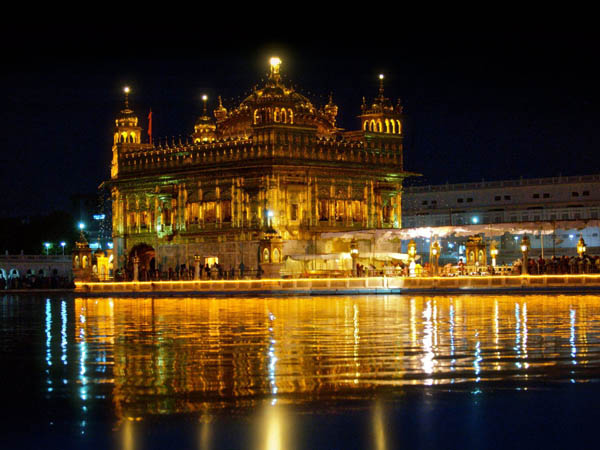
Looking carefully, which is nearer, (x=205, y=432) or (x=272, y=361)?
(x=205, y=432)

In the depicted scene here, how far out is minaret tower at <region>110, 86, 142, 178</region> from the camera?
68.0 m

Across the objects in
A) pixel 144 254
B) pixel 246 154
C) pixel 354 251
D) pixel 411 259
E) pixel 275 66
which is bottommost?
pixel 411 259

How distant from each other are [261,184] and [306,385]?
46145 mm

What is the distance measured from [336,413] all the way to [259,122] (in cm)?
4966

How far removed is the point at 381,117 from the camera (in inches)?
2574

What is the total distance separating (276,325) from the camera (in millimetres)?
25172

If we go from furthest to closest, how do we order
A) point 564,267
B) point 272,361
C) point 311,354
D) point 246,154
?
point 246,154 < point 564,267 < point 311,354 < point 272,361

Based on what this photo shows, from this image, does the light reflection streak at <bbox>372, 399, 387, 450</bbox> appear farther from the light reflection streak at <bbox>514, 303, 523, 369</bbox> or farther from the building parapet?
the building parapet

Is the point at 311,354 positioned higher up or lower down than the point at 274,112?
lower down

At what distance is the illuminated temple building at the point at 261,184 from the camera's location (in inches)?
2357

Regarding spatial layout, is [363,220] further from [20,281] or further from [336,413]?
[336,413]

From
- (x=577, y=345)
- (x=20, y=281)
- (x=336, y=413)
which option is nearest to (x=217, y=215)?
(x=20, y=281)

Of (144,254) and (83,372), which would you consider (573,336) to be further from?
(144,254)

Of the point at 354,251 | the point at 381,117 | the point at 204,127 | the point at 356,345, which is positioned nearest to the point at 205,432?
the point at 356,345
